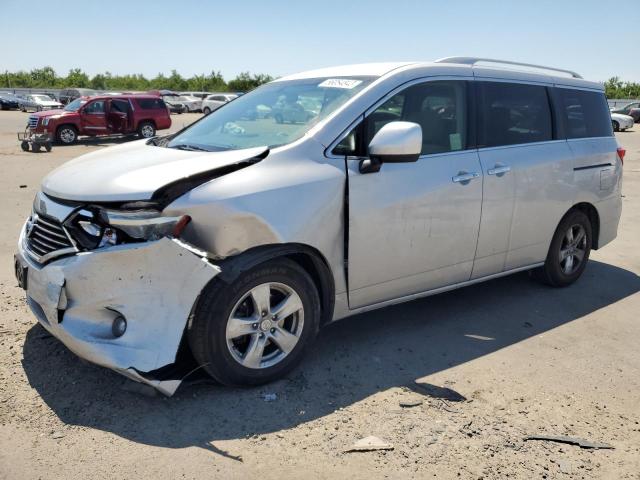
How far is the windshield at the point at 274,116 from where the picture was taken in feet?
12.2

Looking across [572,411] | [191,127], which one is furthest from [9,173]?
[572,411]

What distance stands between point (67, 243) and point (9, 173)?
33.0 feet

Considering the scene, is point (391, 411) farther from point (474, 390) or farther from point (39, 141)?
point (39, 141)

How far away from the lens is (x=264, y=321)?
332cm

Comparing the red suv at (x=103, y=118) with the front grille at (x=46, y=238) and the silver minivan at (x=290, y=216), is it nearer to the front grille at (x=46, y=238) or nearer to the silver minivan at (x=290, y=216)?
the silver minivan at (x=290, y=216)

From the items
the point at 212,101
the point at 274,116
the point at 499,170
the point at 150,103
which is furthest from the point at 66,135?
the point at 212,101

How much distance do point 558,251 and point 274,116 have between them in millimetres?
2867

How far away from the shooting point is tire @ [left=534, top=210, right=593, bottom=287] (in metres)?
5.18

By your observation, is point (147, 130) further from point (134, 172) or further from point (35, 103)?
point (35, 103)

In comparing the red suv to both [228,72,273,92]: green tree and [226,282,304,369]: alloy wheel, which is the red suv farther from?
[228,72,273,92]: green tree

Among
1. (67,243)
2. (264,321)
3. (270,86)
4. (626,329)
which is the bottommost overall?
(626,329)

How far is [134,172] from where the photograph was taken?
326cm

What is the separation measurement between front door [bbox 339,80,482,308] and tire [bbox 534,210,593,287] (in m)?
1.24

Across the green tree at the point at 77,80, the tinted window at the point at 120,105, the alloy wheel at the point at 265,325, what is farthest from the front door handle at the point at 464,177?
the green tree at the point at 77,80
